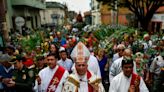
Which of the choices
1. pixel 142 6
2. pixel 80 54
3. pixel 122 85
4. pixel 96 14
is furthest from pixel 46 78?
pixel 96 14

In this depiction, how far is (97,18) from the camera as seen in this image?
59.4 m

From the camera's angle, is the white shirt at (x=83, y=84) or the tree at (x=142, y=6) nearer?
the white shirt at (x=83, y=84)

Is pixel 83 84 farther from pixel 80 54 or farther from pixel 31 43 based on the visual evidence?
pixel 31 43

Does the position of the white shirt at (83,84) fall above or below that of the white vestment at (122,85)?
above

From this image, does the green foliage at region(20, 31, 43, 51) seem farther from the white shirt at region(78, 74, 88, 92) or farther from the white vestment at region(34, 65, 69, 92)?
the white shirt at region(78, 74, 88, 92)

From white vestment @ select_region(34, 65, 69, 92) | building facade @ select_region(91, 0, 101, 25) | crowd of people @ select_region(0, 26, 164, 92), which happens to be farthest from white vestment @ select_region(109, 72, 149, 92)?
building facade @ select_region(91, 0, 101, 25)

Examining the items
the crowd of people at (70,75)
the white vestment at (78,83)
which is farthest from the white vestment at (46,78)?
the white vestment at (78,83)

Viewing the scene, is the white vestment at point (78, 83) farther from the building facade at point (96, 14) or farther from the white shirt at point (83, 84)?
the building facade at point (96, 14)

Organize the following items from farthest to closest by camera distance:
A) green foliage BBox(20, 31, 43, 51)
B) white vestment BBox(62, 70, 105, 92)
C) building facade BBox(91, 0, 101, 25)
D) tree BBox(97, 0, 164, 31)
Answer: building facade BBox(91, 0, 101, 25)
tree BBox(97, 0, 164, 31)
green foliage BBox(20, 31, 43, 51)
white vestment BBox(62, 70, 105, 92)

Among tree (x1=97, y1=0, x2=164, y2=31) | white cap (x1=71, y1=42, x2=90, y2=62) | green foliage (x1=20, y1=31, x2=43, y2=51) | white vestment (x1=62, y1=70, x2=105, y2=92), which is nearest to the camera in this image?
white vestment (x1=62, y1=70, x2=105, y2=92)

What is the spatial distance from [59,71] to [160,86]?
2.35 m

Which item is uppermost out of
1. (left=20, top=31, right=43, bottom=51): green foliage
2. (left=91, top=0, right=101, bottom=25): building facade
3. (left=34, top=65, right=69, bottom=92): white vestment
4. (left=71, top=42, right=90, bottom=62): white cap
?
(left=71, top=42, right=90, bottom=62): white cap

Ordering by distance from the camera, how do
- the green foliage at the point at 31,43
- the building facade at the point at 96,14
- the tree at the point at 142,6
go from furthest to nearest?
the building facade at the point at 96,14 < the tree at the point at 142,6 < the green foliage at the point at 31,43

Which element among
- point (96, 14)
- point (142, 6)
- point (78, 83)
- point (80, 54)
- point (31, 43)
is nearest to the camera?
point (78, 83)
